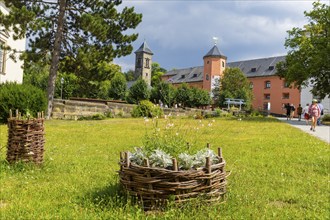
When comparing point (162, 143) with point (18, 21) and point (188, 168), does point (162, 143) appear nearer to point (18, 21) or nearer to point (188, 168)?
point (188, 168)

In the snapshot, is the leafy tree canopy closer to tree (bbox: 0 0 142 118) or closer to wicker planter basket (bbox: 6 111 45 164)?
tree (bbox: 0 0 142 118)

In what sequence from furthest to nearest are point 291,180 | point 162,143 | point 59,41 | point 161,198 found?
point 59,41 < point 291,180 < point 162,143 < point 161,198

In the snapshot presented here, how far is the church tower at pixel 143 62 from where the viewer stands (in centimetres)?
9894

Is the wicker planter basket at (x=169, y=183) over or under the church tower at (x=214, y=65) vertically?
under

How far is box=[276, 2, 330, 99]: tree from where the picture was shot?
27.5 m

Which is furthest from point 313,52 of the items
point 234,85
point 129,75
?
point 129,75

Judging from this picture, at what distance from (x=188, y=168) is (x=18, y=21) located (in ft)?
55.8

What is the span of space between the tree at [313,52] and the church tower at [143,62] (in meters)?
69.6

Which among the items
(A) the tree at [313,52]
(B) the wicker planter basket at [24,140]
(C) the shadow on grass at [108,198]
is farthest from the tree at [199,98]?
(C) the shadow on grass at [108,198]

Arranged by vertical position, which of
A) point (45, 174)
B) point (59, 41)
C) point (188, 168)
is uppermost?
point (59, 41)

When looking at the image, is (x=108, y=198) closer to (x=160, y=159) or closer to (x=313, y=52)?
(x=160, y=159)

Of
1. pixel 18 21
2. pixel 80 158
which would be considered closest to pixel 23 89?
pixel 18 21

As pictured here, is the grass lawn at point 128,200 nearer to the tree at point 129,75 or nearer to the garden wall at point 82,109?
the garden wall at point 82,109

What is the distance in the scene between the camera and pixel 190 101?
6319 centimetres
